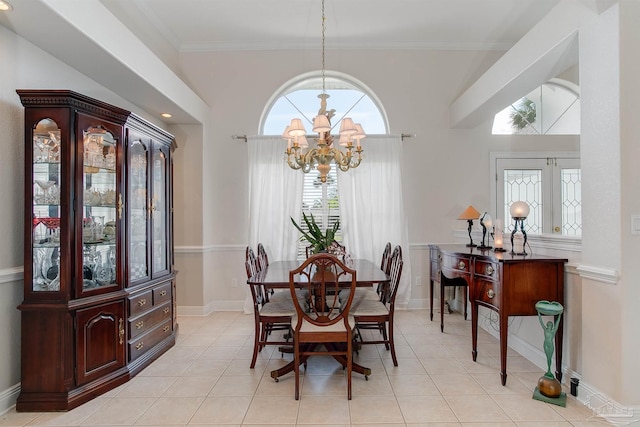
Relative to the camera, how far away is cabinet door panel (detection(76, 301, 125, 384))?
2.37 m

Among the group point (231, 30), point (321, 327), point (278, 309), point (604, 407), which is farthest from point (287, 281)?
point (231, 30)

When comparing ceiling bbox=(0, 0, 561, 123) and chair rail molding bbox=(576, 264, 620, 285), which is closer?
chair rail molding bbox=(576, 264, 620, 285)

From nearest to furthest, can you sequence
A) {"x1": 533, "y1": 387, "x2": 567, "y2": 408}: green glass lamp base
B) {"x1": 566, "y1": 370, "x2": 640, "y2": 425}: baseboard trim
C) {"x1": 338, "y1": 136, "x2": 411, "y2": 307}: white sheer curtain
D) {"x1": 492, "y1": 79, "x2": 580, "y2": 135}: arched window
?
{"x1": 566, "y1": 370, "x2": 640, "y2": 425}: baseboard trim, {"x1": 533, "y1": 387, "x2": 567, "y2": 408}: green glass lamp base, {"x1": 338, "y1": 136, "x2": 411, "y2": 307}: white sheer curtain, {"x1": 492, "y1": 79, "x2": 580, "y2": 135}: arched window

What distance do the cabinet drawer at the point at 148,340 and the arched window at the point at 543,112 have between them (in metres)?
4.71

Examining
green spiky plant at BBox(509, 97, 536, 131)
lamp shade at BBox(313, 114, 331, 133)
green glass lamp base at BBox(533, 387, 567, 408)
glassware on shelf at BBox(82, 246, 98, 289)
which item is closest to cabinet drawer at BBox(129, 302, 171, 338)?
glassware on shelf at BBox(82, 246, 98, 289)

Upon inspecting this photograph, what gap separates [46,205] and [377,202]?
3461mm

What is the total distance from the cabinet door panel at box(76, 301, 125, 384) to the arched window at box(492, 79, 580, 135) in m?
4.88

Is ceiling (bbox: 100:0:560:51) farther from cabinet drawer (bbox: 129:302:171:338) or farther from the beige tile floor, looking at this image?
the beige tile floor

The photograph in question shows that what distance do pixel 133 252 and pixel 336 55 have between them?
3527mm

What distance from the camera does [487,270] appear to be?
2697 millimetres

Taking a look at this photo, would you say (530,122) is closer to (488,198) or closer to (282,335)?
(488,198)

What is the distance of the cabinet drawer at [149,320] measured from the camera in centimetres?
280

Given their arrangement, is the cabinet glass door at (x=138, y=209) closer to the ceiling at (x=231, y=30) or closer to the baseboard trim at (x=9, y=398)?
the ceiling at (x=231, y=30)

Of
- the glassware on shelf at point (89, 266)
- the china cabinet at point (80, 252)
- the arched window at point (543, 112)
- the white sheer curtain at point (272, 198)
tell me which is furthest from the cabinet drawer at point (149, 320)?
the arched window at point (543, 112)
